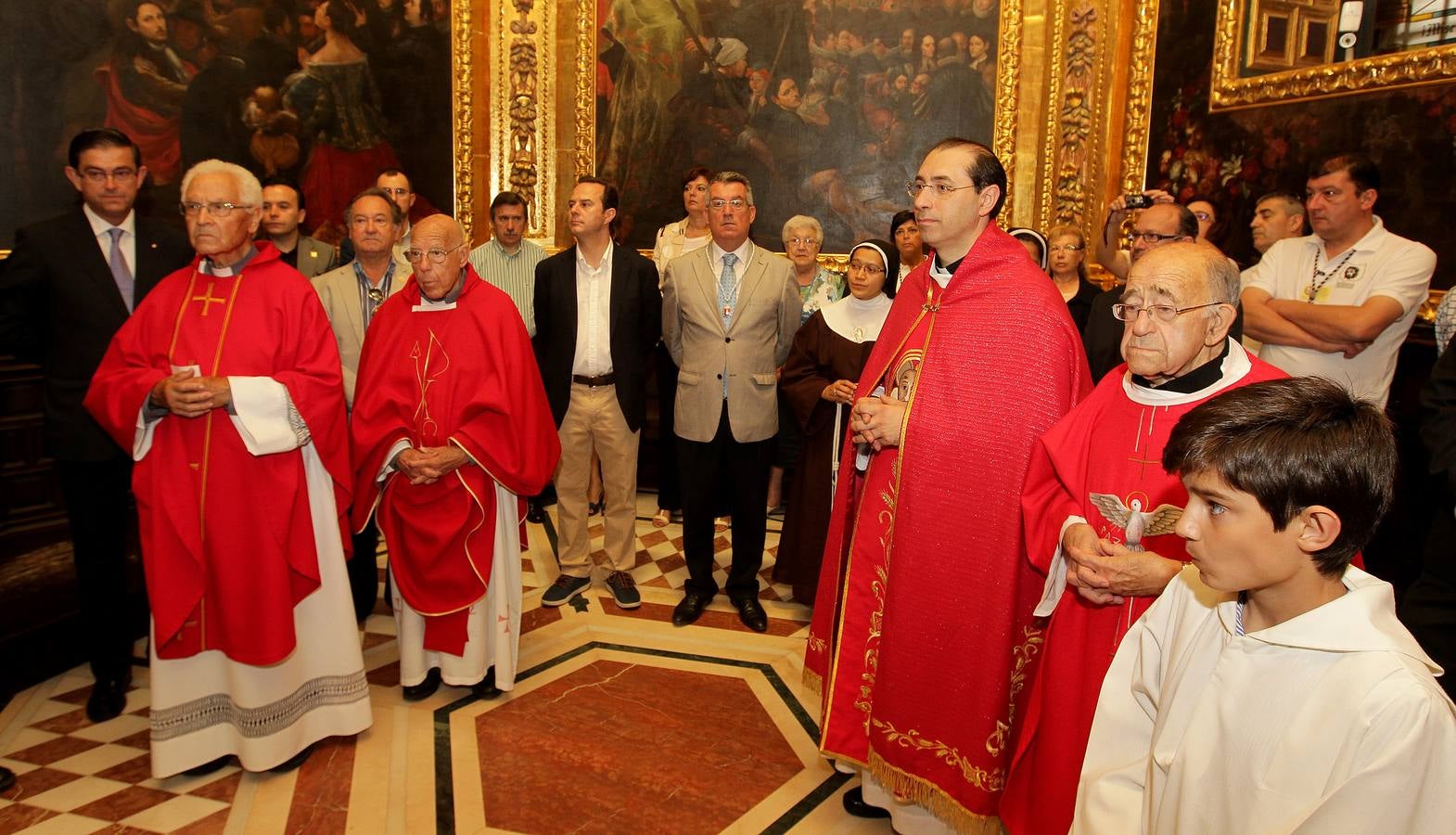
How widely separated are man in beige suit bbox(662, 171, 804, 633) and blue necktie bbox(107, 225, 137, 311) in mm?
2557

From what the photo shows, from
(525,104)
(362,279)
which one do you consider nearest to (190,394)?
(362,279)

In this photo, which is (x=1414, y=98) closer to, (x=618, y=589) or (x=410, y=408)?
(x=618, y=589)

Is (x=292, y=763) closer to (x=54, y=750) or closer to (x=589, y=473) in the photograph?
(x=54, y=750)

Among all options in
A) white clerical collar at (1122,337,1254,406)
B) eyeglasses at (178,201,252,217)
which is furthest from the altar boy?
eyeglasses at (178,201,252,217)

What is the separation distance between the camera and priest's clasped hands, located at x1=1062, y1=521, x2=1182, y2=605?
2252mm

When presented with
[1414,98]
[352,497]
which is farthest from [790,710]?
[1414,98]

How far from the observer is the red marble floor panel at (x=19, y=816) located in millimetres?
3171

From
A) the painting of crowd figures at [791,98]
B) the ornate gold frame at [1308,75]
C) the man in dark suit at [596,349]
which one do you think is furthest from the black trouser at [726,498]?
the ornate gold frame at [1308,75]

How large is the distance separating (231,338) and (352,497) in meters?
0.84

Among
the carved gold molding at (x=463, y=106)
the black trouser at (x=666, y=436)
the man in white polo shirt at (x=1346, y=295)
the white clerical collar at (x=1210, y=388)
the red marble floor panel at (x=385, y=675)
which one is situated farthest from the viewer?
the carved gold molding at (x=463, y=106)

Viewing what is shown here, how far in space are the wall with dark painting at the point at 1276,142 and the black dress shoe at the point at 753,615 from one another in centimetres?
435

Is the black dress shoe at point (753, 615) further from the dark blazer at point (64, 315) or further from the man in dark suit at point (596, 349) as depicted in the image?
the dark blazer at point (64, 315)

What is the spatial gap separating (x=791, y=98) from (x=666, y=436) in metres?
3.76

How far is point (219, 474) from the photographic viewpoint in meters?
3.37
